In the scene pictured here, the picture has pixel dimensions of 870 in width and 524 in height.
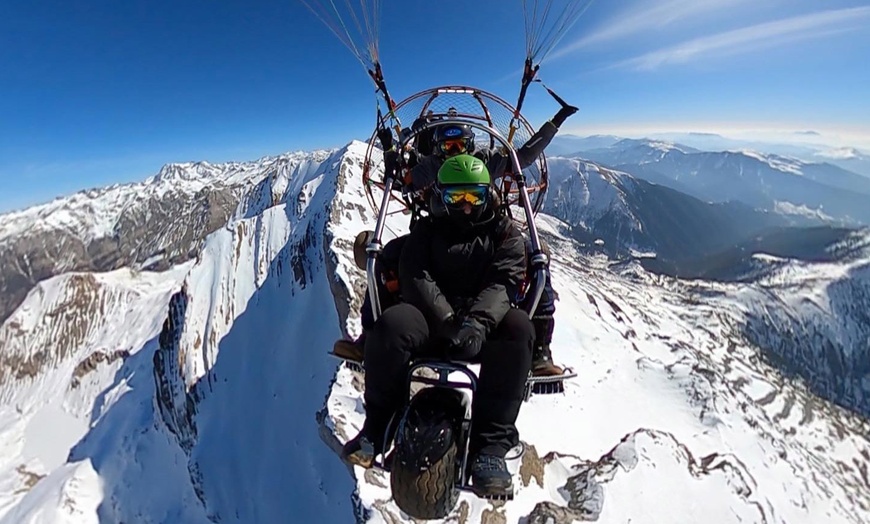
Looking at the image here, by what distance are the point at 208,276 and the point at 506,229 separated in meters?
64.8

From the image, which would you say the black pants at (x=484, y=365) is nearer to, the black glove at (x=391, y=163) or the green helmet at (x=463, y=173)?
the green helmet at (x=463, y=173)

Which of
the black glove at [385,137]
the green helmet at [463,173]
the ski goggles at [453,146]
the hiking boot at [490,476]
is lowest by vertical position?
the hiking boot at [490,476]

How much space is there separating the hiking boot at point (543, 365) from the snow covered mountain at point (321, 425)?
22.1 m

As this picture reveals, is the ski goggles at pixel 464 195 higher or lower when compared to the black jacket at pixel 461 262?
higher

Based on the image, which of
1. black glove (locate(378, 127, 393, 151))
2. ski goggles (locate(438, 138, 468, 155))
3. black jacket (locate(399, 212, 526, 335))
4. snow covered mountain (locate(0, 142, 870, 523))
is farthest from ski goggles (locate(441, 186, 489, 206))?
snow covered mountain (locate(0, 142, 870, 523))

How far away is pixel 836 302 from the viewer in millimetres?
168750

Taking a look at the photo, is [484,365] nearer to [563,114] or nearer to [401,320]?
[401,320]

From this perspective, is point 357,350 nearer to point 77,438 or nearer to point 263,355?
point 263,355

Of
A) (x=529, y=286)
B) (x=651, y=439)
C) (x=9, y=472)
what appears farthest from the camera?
(x=9, y=472)

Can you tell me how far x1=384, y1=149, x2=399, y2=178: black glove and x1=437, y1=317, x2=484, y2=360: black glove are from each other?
3.15 meters

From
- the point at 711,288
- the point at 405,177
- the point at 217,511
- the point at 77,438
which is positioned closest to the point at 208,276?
the point at 217,511

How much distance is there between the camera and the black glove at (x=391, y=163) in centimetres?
680

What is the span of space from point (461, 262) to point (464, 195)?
80 cm

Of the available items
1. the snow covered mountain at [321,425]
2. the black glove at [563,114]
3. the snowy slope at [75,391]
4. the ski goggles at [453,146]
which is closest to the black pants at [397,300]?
the ski goggles at [453,146]
